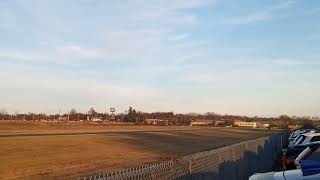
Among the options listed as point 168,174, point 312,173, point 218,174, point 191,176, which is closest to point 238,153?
point 218,174

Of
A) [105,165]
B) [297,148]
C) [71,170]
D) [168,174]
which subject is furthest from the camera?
[105,165]

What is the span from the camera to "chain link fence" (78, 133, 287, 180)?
6.83 m

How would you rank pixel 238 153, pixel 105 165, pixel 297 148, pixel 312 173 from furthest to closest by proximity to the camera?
pixel 105 165, pixel 297 148, pixel 238 153, pixel 312 173

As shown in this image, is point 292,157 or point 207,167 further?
point 292,157

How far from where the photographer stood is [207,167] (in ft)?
33.4

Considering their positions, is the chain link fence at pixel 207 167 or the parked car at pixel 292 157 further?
the parked car at pixel 292 157

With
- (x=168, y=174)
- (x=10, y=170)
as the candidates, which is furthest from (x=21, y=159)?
(x=168, y=174)

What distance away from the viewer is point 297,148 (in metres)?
Answer: 16.5

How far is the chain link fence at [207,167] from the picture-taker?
269 inches

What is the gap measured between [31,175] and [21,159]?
973 cm

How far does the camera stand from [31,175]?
2650 cm

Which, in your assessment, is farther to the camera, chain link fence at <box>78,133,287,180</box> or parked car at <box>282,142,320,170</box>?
parked car at <box>282,142,320,170</box>

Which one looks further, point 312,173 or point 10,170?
point 10,170

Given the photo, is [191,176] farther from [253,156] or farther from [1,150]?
[1,150]
